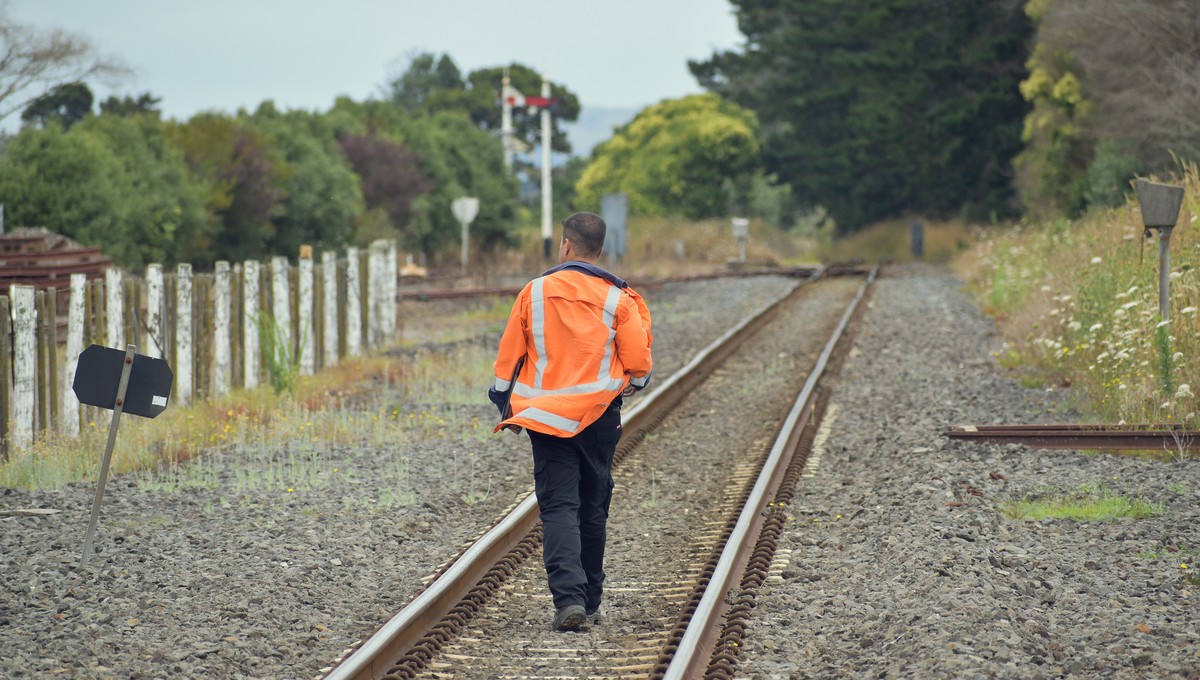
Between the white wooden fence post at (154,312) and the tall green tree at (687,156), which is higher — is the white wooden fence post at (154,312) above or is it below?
below

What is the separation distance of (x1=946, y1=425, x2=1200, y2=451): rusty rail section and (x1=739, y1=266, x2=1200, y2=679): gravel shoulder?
19 centimetres

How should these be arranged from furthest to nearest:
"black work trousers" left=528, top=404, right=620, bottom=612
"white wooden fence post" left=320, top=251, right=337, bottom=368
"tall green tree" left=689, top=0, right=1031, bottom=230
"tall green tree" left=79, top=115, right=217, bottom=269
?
"tall green tree" left=689, top=0, right=1031, bottom=230 → "tall green tree" left=79, top=115, right=217, bottom=269 → "white wooden fence post" left=320, top=251, right=337, bottom=368 → "black work trousers" left=528, top=404, right=620, bottom=612

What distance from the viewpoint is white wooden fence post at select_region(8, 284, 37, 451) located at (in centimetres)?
981

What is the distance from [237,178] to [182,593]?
23.4 m

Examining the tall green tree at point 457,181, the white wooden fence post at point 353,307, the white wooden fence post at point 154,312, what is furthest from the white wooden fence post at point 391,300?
the tall green tree at point 457,181

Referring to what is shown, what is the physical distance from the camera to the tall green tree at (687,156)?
179 feet

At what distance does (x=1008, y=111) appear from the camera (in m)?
43.8

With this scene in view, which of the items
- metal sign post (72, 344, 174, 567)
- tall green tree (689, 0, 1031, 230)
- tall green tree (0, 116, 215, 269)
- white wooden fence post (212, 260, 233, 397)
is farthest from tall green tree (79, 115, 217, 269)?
tall green tree (689, 0, 1031, 230)

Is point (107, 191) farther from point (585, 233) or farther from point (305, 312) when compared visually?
point (585, 233)

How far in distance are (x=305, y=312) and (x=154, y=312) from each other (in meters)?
2.96

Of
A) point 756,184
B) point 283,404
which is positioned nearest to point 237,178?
point 283,404

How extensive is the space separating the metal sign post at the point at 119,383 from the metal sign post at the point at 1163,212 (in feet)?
23.4

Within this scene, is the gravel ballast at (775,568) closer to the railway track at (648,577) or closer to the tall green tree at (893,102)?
the railway track at (648,577)

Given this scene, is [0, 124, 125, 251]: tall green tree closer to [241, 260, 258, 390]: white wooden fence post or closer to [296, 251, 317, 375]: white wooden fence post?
[296, 251, 317, 375]: white wooden fence post
